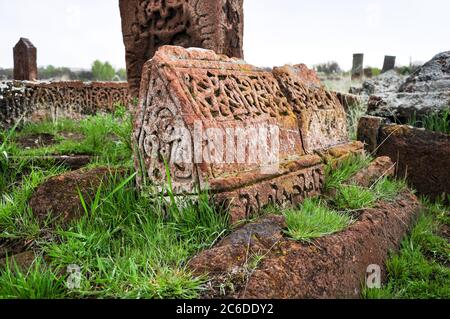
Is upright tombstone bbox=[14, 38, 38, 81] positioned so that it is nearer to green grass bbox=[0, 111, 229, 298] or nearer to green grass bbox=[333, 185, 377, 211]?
green grass bbox=[0, 111, 229, 298]

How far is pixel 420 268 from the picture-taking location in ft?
10.0

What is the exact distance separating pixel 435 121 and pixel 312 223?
9.42ft

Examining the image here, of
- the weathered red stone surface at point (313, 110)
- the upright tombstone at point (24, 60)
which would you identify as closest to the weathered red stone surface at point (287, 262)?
the weathered red stone surface at point (313, 110)

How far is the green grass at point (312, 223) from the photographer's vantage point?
2576 millimetres

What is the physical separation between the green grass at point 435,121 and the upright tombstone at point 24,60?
8.04m

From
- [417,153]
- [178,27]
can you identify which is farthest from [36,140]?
[417,153]

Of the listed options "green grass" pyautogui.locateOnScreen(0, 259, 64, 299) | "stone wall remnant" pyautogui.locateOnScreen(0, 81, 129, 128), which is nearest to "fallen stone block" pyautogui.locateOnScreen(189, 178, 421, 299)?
"green grass" pyautogui.locateOnScreen(0, 259, 64, 299)

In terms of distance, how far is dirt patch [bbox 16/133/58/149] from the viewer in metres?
5.45

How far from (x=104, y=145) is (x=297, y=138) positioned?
2.18m

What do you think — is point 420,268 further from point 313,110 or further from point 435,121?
point 435,121

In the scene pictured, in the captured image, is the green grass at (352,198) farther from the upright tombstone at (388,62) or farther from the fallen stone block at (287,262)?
the upright tombstone at (388,62)

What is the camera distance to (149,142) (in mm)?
2826

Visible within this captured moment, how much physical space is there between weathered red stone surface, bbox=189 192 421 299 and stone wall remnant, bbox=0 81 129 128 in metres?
4.53

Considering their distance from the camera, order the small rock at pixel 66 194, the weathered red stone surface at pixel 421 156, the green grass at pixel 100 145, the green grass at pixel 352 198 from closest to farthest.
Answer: the small rock at pixel 66 194 → the green grass at pixel 352 198 → the green grass at pixel 100 145 → the weathered red stone surface at pixel 421 156
